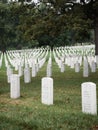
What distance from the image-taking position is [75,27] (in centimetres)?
1789

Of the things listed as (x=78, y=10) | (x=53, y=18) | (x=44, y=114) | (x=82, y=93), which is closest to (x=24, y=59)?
(x=53, y=18)

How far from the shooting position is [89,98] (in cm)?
971

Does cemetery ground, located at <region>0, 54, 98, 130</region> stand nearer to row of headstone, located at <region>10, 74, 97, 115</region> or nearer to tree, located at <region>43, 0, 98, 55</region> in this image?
row of headstone, located at <region>10, 74, 97, 115</region>

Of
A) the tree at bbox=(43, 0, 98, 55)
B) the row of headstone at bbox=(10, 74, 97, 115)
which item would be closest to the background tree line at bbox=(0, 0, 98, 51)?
the tree at bbox=(43, 0, 98, 55)

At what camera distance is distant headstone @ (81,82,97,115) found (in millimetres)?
9609

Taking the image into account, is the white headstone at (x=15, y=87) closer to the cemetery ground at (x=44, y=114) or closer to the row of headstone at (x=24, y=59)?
the cemetery ground at (x=44, y=114)

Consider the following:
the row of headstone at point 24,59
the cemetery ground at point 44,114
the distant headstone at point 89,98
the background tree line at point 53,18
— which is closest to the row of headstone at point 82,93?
the distant headstone at point 89,98

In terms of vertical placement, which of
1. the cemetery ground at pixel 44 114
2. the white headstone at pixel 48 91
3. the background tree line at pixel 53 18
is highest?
the background tree line at pixel 53 18

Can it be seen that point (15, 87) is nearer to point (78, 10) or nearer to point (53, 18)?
point (78, 10)

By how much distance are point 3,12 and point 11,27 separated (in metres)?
3.58

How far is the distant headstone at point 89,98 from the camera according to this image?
961 centimetres

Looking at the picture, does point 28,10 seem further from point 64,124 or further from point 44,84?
point 64,124

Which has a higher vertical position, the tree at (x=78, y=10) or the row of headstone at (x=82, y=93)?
the tree at (x=78, y=10)

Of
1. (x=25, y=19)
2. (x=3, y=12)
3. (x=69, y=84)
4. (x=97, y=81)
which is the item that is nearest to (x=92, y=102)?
(x=69, y=84)
